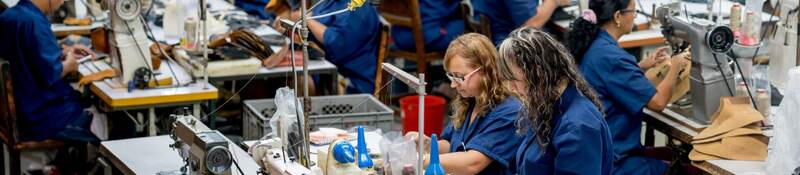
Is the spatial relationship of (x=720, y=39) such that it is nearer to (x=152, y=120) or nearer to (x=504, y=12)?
(x=504, y=12)

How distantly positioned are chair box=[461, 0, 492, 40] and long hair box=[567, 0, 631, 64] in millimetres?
1715

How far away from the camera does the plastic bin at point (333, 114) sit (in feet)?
15.3

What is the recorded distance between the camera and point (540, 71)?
304cm

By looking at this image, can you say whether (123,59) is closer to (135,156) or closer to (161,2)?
(135,156)

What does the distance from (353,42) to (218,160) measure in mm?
2523

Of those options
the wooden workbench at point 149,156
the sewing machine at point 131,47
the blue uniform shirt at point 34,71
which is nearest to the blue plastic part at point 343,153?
the wooden workbench at point 149,156

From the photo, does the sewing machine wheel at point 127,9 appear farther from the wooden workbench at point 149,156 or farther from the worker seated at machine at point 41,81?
the wooden workbench at point 149,156

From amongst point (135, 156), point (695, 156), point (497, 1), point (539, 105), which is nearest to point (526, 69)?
point (539, 105)

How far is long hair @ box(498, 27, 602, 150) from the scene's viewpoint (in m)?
3.04

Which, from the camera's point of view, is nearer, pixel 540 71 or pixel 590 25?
pixel 540 71

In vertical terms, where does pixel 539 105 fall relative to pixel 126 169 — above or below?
above

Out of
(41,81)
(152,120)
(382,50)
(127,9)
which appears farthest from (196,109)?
(382,50)

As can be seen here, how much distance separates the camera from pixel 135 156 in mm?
3838

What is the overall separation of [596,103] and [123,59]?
226cm
